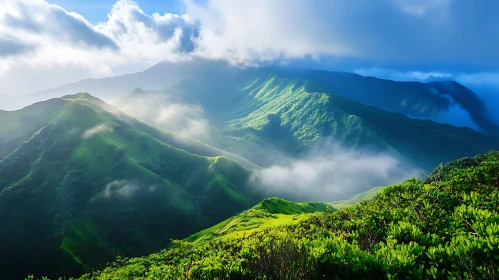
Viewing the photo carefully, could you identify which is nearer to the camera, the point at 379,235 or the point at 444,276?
the point at 444,276

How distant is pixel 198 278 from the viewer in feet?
56.8

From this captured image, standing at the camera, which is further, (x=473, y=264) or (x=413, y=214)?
(x=413, y=214)

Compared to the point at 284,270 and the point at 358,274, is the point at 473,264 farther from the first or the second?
the point at 284,270

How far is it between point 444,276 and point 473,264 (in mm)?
1402

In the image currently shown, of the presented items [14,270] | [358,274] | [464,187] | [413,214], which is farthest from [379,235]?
[14,270]

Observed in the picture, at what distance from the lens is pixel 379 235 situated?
910 inches

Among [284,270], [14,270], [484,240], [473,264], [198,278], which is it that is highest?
[484,240]

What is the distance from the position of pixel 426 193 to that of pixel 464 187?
4070 millimetres

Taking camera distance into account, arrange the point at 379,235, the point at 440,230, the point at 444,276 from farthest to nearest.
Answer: the point at 379,235 → the point at 440,230 → the point at 444,276

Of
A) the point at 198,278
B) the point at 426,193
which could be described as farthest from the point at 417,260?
the point at 426,193

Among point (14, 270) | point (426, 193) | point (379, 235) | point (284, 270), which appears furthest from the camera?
point (14, 270)

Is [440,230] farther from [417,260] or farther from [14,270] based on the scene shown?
[14,270]

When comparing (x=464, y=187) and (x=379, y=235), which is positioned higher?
(x=464, y=187)

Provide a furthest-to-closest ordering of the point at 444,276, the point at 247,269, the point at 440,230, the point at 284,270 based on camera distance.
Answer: the point at 440,230 < the point at 247,269 < the point at 284,270 < the point at 444,276
